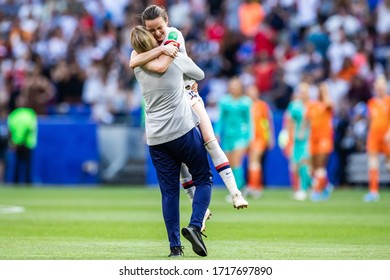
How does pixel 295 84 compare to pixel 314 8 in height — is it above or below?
below

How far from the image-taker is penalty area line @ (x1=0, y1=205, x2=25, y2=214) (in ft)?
59.1

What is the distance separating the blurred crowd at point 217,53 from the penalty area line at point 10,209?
353 inches

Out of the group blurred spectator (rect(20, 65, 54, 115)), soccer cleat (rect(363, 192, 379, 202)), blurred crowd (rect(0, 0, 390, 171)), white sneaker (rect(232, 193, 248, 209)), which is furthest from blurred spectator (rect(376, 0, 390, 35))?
white sneaker (rect(232, 193, 248, 209))

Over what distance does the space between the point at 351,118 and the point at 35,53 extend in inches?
376

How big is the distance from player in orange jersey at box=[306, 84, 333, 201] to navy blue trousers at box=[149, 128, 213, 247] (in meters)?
13.0

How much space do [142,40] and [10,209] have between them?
30.4 ft

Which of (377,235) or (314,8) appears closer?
(377,235)

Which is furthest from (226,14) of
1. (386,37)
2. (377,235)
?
(377,235)

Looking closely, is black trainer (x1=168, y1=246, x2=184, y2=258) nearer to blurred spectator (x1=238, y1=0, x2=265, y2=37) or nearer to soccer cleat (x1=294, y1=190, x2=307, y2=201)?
soccer cleat (x1=294, y1=190, x2=307, y2=201)

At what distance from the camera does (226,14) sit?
30.8m

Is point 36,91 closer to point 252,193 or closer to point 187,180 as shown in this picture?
point 252,193

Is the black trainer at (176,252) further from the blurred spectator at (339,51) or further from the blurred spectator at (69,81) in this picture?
the blurred spectator at (69,81)

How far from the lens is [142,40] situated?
1007 centimetres
